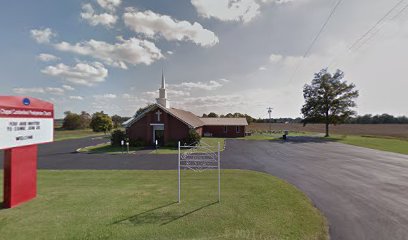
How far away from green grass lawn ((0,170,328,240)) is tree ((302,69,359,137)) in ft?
141

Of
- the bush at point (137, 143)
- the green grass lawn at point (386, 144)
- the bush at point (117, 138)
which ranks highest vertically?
the bush at point (117, 138)

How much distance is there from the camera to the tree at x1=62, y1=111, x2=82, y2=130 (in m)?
75.9

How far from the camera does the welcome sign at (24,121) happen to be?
731 cm

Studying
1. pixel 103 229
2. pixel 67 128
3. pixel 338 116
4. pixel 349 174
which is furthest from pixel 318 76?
pixel 67 128

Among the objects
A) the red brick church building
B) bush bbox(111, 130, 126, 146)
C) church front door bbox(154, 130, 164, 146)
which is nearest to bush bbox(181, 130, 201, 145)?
the red brick church building

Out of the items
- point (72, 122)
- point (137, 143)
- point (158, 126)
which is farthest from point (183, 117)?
point (72, 122)

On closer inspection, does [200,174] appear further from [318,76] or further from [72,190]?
[318,76]

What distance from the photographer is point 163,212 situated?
24.3 feet

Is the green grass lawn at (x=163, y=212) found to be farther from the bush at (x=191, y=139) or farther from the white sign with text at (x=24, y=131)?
the bush at (x=191, y=139)

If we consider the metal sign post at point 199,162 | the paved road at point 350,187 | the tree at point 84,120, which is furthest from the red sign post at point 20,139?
the tree at point 84,120

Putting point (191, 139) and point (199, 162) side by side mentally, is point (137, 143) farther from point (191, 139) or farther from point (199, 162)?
point (199, 162)

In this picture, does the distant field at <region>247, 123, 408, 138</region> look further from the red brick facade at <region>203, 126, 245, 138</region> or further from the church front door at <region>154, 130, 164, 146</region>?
the church front door at <region>154, 130, 164, 146</region>

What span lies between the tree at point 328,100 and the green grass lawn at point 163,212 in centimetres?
4287

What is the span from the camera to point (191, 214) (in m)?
7.27
